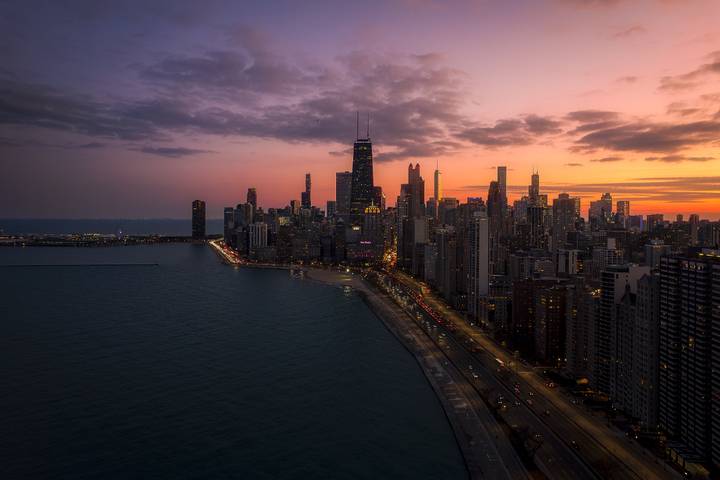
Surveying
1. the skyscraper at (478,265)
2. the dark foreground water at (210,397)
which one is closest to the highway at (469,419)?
the dark foreground water at (210,397)

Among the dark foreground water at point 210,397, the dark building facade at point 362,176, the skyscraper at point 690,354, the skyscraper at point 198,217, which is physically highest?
the dark building facade at point 362,176

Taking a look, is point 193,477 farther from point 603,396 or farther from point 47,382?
point 603,396

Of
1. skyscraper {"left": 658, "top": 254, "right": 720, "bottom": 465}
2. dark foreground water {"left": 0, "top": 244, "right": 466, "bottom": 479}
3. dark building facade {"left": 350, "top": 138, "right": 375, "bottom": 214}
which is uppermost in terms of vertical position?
dark building facade {"left": 350, "top": 138, "right": 375, "bottom": 214}

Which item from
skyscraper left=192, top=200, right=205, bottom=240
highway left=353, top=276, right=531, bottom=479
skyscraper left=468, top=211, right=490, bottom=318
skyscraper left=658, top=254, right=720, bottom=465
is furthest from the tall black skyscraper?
skyscraper left=658, top=254, right=720, bottom=465

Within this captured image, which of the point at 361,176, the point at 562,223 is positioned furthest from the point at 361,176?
the point at 562,223

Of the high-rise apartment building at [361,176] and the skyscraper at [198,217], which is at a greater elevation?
the high-rise apartment building at [361,176]

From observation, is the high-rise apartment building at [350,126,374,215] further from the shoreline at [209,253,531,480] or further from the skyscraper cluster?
the shoreline at [209,253,531,480]

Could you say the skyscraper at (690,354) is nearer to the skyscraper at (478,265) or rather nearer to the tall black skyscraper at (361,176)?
the skyscraper at (478,265)
